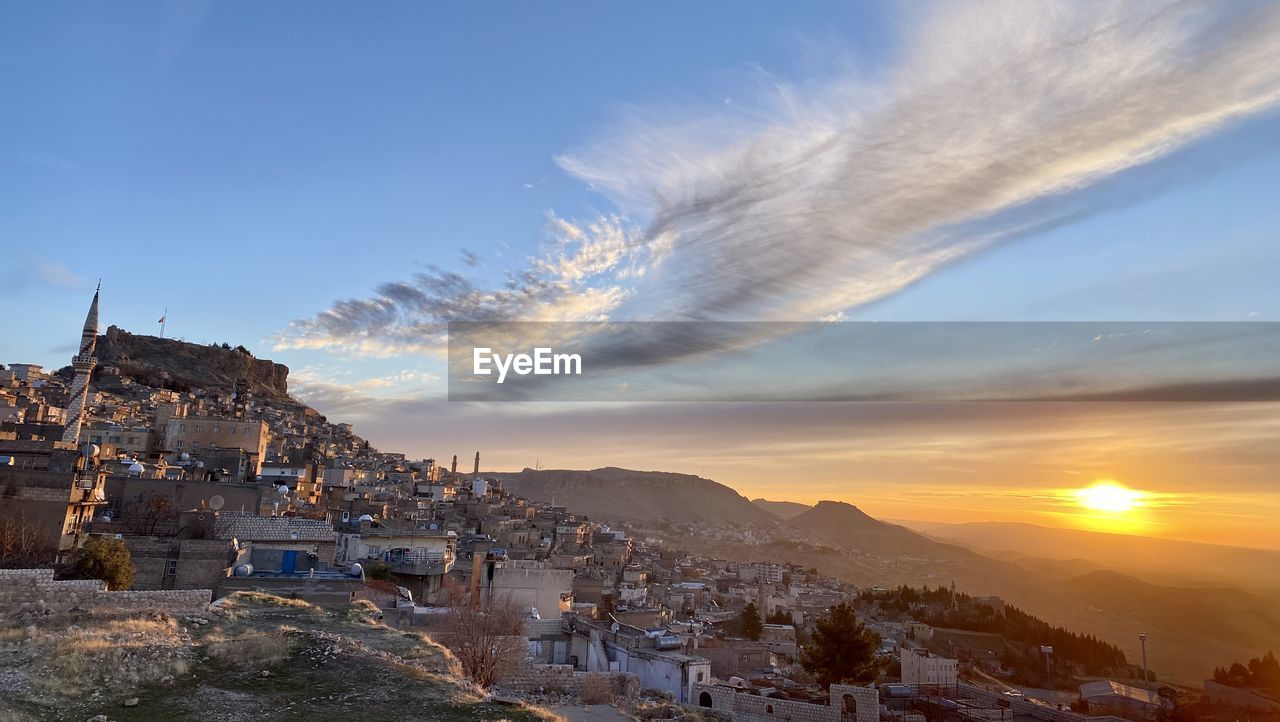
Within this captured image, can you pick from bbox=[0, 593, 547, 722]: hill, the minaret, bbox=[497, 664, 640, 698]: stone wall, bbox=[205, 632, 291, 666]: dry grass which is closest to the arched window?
bbox=[497, 664, 640, 698]: stone wall

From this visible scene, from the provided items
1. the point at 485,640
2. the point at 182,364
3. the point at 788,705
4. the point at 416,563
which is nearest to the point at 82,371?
the point at 416,563

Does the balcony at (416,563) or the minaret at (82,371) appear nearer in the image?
the balcony at (416,563)

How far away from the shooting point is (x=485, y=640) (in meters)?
22.6

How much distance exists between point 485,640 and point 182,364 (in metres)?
99.3

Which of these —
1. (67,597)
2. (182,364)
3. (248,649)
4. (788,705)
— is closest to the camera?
(248,649)

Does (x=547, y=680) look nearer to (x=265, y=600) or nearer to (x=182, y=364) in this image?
(x=265, y=600)

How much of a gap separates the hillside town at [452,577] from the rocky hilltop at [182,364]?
30.6 meters

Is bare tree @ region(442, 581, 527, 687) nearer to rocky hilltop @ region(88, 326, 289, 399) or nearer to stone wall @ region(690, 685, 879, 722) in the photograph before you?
stone wall @ region(690, 685, 879, 722)

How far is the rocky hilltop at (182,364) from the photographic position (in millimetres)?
89919

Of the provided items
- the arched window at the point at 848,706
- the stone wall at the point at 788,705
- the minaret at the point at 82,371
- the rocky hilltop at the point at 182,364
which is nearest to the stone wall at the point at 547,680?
the stone wall at the point at 788,705

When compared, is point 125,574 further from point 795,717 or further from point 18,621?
point 795,717

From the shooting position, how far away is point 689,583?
204 ft

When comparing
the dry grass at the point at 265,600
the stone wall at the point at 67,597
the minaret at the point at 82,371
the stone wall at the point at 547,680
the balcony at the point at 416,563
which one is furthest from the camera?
the minaret at the point at 82,371

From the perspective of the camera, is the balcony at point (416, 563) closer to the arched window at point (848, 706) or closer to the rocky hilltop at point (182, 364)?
the arched window at point (848, 706)
